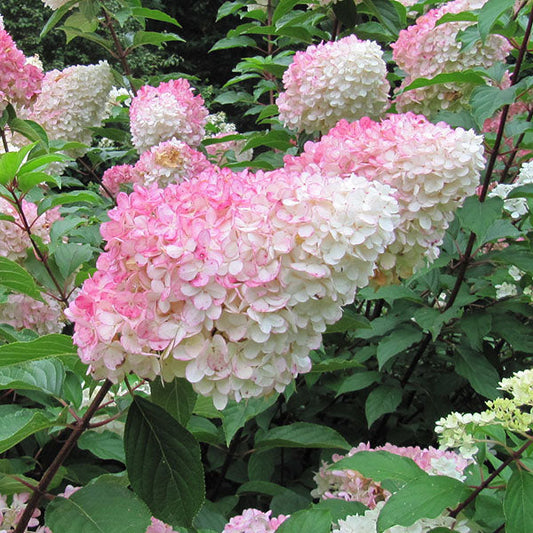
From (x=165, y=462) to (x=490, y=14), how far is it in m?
1.28

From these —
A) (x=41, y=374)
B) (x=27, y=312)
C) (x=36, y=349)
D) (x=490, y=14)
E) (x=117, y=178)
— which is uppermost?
(x=490, y=14)

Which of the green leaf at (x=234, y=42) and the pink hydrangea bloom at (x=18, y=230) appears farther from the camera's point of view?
the green leaf at (x=234, y=42)

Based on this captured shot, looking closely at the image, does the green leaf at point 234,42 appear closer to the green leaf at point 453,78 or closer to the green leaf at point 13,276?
the green leaf at point 453,78

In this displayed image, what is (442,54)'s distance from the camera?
205cm

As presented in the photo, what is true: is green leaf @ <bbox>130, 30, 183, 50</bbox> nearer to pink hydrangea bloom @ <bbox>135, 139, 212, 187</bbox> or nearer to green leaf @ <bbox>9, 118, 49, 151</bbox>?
pink hydrangea bloom @ <bbox>135, 139, 212, 187</bbox>

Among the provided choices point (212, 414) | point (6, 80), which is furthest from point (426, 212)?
point (6, 80)

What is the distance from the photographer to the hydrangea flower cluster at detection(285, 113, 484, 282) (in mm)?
1054

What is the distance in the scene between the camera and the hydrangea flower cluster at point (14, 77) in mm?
2131

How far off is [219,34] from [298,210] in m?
12.1

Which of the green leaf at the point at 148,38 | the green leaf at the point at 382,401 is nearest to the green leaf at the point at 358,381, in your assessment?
the green leaf at the point at 382,401

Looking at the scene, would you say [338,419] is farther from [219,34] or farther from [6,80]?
[219,34]

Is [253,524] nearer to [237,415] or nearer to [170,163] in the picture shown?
[237,415]

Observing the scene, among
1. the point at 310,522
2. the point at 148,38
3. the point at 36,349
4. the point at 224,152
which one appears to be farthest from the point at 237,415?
the point at 148,38

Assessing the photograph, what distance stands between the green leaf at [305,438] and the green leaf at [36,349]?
752 millimetres
